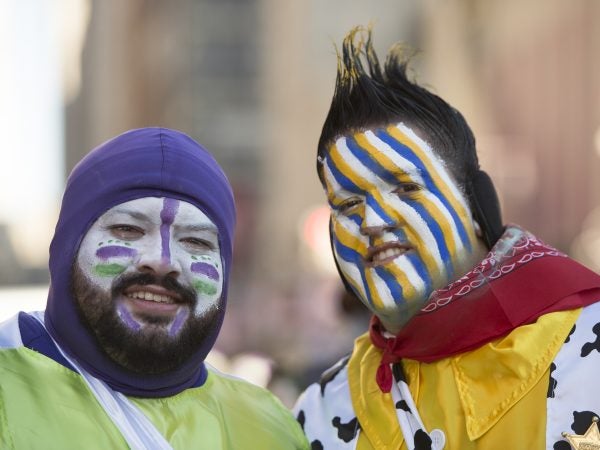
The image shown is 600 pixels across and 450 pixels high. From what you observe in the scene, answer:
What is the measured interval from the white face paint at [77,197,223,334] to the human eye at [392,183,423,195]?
67 centimetres

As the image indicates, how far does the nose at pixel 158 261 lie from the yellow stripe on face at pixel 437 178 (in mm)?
907

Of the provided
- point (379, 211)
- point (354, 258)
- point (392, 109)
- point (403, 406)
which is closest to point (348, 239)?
point (354, 258)

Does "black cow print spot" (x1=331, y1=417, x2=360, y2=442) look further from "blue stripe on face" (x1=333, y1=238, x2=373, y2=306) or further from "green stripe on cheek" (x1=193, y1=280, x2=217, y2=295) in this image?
"green stripe on cheek" (x1=193, y1=280, x2=217, y2=295)

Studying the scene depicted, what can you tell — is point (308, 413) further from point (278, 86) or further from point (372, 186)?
point (278, 86)

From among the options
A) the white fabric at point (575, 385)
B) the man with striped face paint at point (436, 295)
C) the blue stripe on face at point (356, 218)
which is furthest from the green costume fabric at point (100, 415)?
the blue stripe on face at point (356, 218)

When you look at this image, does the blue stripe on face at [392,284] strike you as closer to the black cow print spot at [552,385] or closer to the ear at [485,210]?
the ear at [485,210]

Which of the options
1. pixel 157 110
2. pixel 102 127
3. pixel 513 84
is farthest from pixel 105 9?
pixel 513 84

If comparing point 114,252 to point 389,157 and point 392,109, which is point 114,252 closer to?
point 389,157

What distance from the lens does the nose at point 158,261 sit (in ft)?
10.5

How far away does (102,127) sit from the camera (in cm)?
5053

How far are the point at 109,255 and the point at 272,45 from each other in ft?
75.3

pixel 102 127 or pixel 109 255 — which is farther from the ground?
pixel 109 255

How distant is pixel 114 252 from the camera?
3217mm

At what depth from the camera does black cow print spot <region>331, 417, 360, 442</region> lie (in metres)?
3.60
